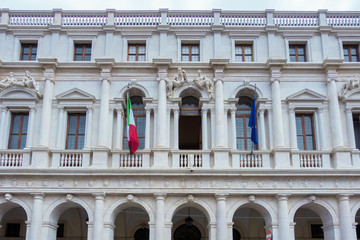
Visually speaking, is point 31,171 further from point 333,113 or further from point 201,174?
point 333,113

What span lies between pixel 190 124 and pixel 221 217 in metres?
6.91

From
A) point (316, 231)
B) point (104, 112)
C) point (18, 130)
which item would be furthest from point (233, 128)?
point (18, 130)

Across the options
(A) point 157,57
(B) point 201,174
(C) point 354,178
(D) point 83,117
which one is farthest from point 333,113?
(D) point 83,117

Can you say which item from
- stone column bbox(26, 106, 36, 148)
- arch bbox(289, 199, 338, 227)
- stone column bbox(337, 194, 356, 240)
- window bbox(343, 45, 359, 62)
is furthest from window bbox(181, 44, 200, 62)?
stone column bbox(337, 194, 356, 240)

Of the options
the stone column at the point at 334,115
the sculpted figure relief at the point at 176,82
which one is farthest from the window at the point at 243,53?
the stone column at the point at 334,115

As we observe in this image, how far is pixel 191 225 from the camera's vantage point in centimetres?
2467

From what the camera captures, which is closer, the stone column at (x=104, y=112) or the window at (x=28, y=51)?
the stone column at (x=104, y=112)

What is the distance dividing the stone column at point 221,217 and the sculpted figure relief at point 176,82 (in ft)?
18.6

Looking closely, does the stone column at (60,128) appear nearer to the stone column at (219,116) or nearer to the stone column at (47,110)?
the stone column at (47,110)

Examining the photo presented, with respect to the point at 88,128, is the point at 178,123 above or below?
above

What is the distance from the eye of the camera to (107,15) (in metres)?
24.9

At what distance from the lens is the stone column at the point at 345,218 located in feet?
67.8

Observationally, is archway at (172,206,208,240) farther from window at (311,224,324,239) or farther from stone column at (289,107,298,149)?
stone column at (289,107,298,149)

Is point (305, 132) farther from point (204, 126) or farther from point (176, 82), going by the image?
point (176, 82)
